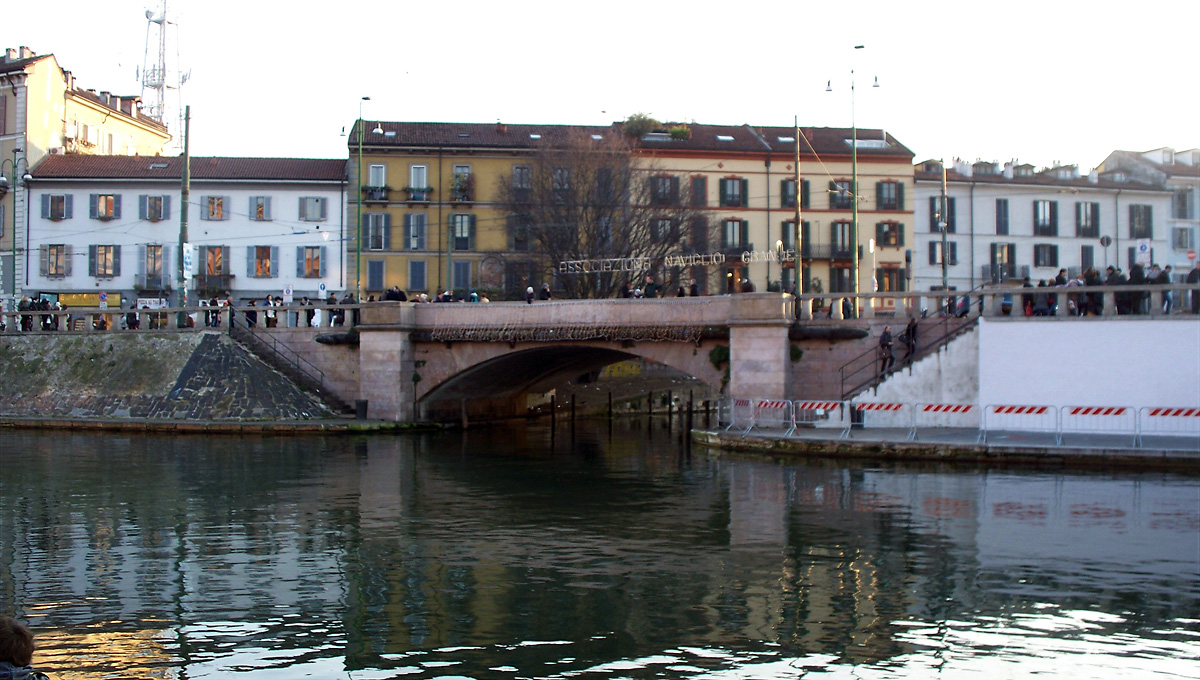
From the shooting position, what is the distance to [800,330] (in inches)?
1346

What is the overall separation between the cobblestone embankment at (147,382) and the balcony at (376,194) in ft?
59.6

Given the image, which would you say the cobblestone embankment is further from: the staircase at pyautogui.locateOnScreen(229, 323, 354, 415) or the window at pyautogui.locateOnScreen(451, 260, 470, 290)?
the window at pyautogui.locateOnScreen(451, 260, 470, 290)

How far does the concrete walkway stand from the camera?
84.3 feet

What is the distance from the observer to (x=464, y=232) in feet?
197

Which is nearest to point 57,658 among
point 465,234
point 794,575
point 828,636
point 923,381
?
point 828,636

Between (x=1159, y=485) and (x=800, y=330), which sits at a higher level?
(x=800, y=330)

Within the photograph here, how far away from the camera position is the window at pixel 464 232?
59.9 meters

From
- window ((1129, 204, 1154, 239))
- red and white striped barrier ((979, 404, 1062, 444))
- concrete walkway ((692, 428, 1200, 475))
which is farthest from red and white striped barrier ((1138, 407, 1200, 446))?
window ((1129, 204, 1154, 239))

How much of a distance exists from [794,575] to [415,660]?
19.3 ft

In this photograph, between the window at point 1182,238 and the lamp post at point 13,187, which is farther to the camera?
the window at point 1182,238

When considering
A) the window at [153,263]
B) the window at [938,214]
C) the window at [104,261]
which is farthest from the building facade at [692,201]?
the window at [104,261]

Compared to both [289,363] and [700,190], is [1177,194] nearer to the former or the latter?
[700,190]

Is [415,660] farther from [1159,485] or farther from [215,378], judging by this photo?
[215,378]

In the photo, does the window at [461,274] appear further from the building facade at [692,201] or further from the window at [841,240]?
the window at [841,240]
